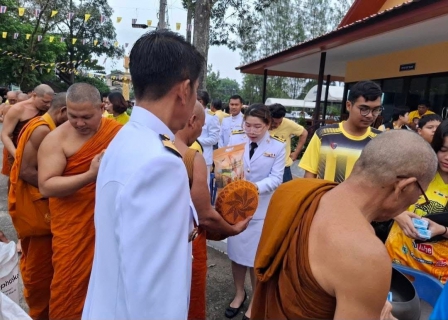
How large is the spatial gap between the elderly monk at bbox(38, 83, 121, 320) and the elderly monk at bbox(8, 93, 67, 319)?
0.32 m

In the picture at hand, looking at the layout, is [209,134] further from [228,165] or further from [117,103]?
[228,165]

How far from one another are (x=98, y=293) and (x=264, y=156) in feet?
7.10

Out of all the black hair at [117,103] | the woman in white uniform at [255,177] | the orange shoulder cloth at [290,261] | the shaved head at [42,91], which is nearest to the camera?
the orange shoulder cloth at [290,261]

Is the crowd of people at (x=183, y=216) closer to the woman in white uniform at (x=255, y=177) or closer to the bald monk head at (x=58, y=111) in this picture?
the bald monk head at (x=58, y=111)

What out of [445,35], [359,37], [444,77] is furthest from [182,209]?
[444,77]

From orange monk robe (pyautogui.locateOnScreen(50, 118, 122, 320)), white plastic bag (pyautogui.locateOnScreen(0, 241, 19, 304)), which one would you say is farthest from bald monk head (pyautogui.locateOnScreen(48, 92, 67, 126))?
white plastic bag (pyautogui.locateOnScreen(0, 241, 19, 304))

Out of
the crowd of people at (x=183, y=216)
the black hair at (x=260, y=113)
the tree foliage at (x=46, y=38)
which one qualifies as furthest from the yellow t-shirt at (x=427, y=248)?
the tree foliage at (x=46, y=38)

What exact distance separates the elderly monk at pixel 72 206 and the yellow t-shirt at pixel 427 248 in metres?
1.93

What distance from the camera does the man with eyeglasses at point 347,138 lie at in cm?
244

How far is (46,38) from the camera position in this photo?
25.4 metres

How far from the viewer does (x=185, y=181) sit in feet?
3.27

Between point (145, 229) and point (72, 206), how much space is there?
4.99 ft

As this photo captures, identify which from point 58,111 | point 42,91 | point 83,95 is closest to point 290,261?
point 83,95

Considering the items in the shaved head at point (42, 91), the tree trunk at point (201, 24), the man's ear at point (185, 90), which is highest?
the tree trunk at point (201, 24)
